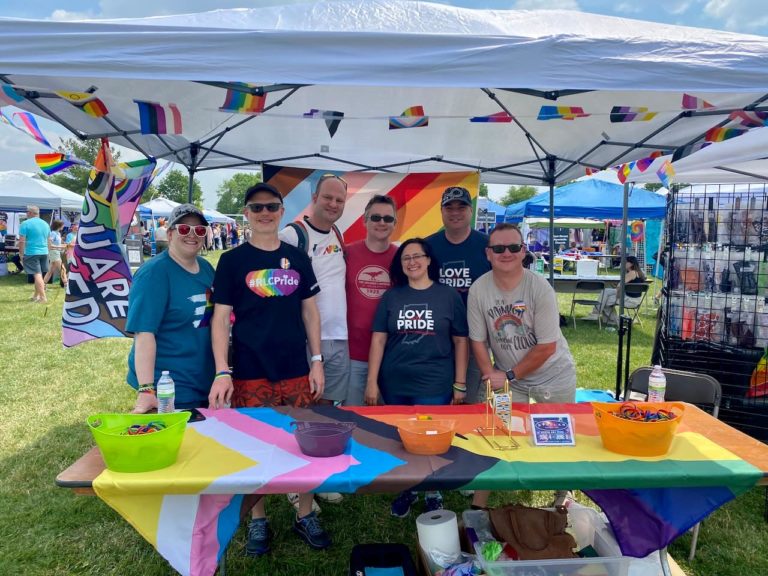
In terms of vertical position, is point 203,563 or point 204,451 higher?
point 204,451

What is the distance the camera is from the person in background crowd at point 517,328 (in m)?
2.33

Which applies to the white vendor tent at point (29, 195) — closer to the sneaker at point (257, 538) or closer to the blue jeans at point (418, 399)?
the sneaker at point (257, 538)

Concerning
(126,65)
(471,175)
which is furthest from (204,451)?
(471,175)

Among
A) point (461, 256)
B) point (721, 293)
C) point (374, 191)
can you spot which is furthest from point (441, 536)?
point (374, 191)

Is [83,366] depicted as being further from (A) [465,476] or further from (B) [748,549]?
(B) [748,549]

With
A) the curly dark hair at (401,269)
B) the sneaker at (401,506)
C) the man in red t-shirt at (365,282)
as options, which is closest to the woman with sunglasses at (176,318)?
the man in red t-shirt at (365,282)

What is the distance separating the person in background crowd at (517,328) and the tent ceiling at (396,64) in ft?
2.46

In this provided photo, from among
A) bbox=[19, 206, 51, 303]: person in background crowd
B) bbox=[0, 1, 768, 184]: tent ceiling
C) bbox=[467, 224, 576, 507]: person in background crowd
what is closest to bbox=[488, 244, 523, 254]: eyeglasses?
bbox=[467, 224, 576, 507]: person in background crowd

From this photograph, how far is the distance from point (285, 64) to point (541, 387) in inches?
70.8

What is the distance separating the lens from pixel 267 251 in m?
2.29

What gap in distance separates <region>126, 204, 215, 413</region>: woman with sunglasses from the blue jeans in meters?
0.85

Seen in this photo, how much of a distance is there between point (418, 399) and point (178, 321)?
44.2 inches

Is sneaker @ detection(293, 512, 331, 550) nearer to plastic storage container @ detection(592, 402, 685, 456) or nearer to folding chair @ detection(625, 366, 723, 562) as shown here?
plastic storage container @ detection(592, 402, 685, 456)

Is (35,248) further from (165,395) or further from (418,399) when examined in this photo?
(418,399)
